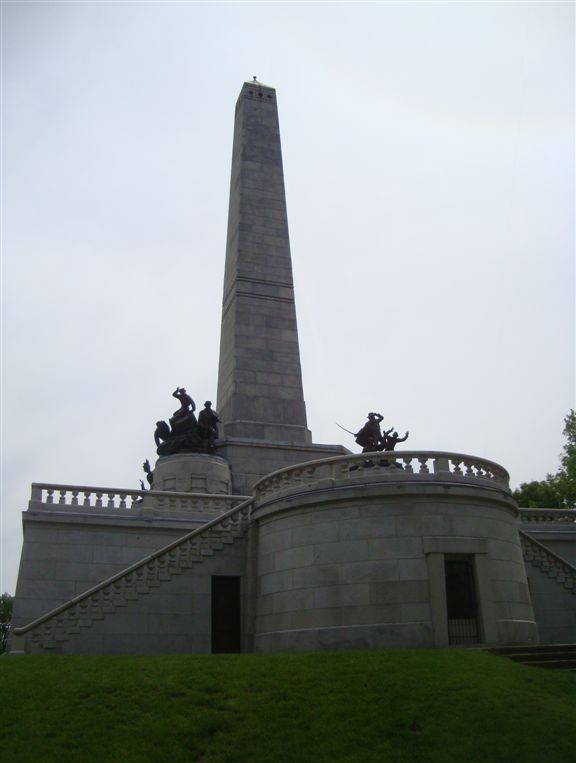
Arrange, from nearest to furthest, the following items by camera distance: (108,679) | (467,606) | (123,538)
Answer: (108,679) < (467,606) < (123,538)

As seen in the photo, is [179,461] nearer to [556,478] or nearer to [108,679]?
[108,679]

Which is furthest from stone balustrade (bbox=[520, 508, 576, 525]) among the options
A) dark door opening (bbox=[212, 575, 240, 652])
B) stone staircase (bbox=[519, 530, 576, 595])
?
dark door opening (bbox=[212, 575, 240, 652])

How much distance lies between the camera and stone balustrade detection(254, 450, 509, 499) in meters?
19.1

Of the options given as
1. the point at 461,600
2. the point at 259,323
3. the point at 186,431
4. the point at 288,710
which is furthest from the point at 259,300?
the point at 288,710

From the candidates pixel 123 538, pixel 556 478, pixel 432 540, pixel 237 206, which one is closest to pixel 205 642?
pixel 123 538

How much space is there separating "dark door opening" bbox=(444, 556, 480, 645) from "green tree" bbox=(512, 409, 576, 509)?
79.1 feet

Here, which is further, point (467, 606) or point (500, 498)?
point (500, 498)

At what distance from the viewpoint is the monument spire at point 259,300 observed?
104 ft

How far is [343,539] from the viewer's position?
18.6 meters

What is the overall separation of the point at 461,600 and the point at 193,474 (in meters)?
12.0

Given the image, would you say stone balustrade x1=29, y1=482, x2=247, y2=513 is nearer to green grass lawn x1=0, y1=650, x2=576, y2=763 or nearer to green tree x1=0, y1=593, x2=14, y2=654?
green grass lawn x1=0, y1=650, x2=576, y2=763

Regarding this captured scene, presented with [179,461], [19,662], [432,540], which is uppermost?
[179,461]

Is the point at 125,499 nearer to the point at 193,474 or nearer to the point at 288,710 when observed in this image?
the point at 193,474

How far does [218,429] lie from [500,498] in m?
13.7
